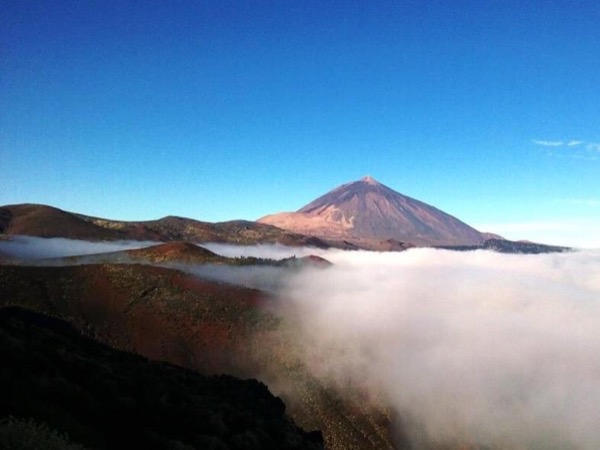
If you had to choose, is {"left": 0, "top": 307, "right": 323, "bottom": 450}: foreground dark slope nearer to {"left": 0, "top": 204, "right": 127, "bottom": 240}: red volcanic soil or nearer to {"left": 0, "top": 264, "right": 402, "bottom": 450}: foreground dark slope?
{"left": 0, "top": 264, "right": 402, "bottom": 450}: foreground dark slope

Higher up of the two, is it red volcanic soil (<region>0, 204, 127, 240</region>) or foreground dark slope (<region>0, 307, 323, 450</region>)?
red volcanic soil (<region>0, 204, 127, 240</region>)

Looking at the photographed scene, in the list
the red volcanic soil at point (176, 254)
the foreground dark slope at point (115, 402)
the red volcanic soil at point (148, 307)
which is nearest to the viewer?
the foreground dark slope at point (115, 402)

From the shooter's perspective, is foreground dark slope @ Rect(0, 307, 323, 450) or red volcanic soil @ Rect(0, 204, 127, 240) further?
red volcanic soil @ Rect(0, 204, 127, 240)

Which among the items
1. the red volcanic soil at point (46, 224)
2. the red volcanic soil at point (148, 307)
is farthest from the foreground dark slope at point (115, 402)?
the red volcanic soil at point (46, 224)

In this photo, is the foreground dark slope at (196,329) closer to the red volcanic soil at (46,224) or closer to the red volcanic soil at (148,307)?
the red volcanic soil at (148,307)

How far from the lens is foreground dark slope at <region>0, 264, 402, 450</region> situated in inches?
2351

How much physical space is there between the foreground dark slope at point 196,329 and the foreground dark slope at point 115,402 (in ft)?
65.3

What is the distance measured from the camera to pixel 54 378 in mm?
22672

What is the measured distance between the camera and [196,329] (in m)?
67.1

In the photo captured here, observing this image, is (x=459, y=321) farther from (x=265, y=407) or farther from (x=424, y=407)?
(x=265, y=407)

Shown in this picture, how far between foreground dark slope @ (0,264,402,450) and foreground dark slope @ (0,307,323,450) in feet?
65.3

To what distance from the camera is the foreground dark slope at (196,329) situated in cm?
5972

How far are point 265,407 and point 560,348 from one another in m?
149

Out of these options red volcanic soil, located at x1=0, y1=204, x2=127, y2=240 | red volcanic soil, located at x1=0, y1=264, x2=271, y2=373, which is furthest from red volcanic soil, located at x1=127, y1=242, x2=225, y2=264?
red volcanic soil, located at x1=0, y1=204, x2=127, y2=240
